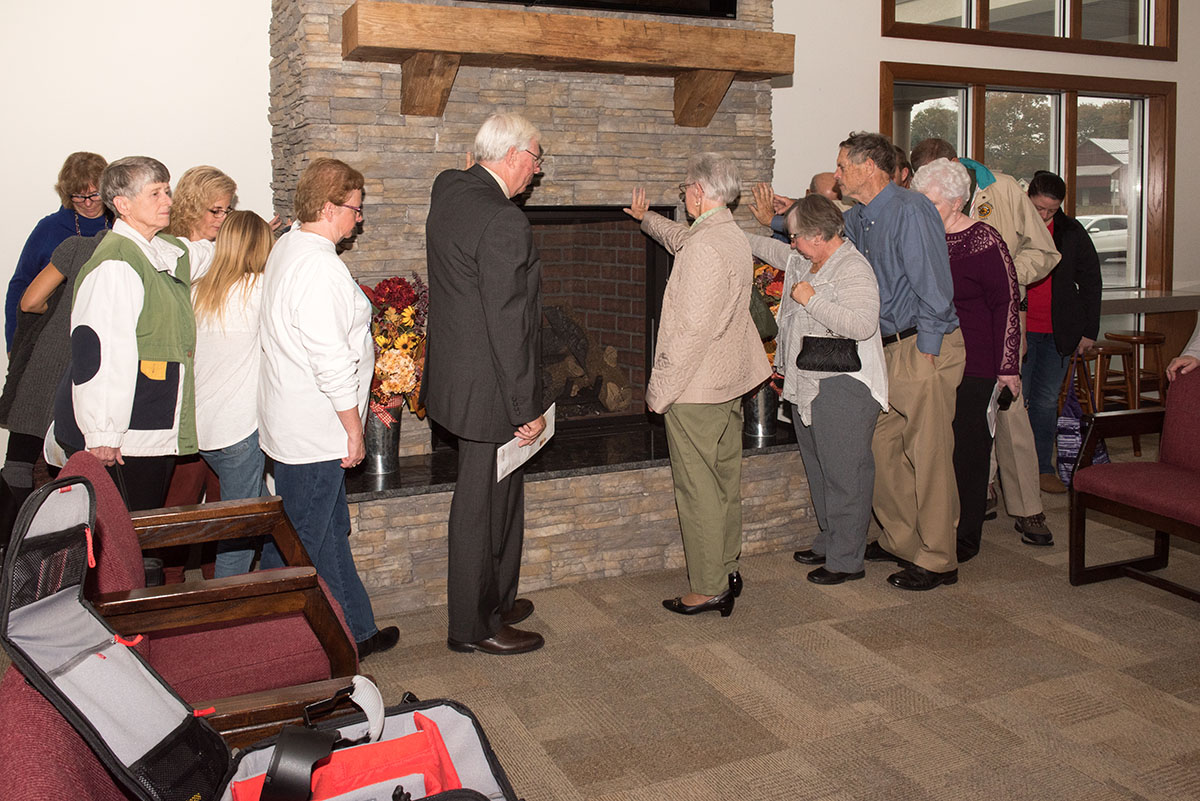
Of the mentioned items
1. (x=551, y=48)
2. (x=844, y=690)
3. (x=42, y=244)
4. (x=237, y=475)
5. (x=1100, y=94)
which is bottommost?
Result: (x=844, y=690)

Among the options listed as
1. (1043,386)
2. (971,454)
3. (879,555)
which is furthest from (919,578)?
(1043,386)

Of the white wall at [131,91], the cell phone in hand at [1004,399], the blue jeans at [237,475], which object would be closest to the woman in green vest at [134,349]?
the blue jeans at [237,475]

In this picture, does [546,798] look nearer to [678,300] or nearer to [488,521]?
[488,521]

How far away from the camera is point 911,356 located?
4.03m

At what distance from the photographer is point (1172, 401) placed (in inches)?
158

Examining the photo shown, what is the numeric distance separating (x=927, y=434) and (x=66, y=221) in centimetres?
344

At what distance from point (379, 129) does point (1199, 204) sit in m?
5.89

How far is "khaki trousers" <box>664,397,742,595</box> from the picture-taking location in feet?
12.1

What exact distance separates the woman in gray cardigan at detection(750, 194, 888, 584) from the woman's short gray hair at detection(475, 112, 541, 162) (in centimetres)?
116

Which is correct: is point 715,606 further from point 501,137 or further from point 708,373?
point 501,137

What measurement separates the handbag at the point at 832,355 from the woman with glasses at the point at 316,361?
1666mm

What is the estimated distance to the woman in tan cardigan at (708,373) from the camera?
357 cm

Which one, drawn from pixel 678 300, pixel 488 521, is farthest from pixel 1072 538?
pixel 488 521

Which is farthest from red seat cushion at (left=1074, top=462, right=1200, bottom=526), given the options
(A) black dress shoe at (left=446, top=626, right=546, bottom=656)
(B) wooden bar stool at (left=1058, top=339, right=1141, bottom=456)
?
(A) black dress shoe at (left=446, top=626, right=546, bottom=656)
